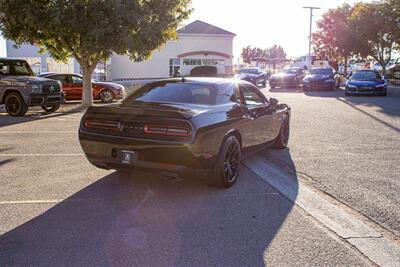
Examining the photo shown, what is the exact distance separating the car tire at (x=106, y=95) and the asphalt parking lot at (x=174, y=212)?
1172cm

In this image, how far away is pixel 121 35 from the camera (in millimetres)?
15156

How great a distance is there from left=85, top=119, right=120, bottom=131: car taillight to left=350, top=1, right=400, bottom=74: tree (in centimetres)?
2909

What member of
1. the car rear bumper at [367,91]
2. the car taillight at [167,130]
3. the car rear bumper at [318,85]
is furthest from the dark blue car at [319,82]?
the car taillight at [167,130]

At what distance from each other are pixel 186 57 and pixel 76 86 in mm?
28101

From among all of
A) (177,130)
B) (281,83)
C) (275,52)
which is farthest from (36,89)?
(275,52)

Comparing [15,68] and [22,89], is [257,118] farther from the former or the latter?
[15,68]

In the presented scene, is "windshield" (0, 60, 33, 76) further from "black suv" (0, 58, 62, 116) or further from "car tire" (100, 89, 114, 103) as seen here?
"car tire" (100, 89, 114, 103)

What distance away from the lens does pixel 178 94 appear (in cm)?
629

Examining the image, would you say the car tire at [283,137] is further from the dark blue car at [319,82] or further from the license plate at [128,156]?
the dark blue car at [319,82]

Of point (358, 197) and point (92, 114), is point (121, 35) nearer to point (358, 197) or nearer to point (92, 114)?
point (92, 114)

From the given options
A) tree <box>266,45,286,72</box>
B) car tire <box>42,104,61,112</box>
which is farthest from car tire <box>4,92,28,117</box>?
tree <box>266,45,286,72</box>

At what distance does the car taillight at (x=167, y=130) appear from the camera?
5184 mm

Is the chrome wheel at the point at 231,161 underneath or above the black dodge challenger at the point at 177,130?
underneath

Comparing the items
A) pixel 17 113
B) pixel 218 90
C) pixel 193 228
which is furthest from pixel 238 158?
pixel 17 113
